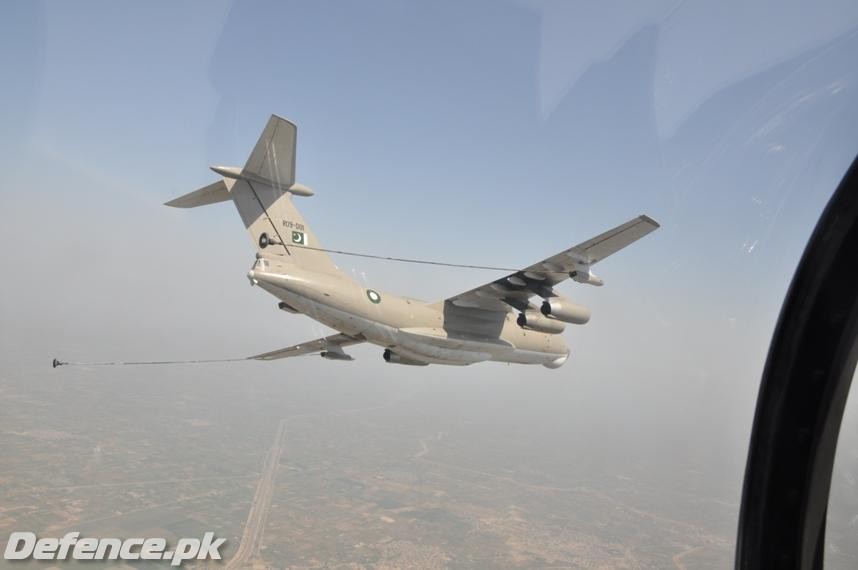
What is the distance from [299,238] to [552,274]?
4742mm

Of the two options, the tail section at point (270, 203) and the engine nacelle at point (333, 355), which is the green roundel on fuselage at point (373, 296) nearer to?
the tail section at point (270, 203)

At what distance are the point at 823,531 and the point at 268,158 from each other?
28.5 ft

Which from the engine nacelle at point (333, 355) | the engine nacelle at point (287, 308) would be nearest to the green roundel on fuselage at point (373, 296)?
the engine nacelle at point (287, 308)

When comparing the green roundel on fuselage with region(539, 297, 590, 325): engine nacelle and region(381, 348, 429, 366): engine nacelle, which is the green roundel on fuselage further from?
region(539, 297, 590, 325): engine nacelle

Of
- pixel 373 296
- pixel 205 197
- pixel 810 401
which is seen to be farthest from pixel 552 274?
pixel 810 401

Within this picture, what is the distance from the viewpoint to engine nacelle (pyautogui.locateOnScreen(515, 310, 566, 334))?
1095cm

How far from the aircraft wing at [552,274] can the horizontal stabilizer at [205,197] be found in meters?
4.72

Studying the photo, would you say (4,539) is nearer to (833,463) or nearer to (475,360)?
(475,360)

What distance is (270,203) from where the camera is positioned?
989cm

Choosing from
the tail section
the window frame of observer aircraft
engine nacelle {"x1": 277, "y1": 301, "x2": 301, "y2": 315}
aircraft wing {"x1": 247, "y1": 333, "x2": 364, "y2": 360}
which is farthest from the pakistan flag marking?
the window frame of observer aircraft

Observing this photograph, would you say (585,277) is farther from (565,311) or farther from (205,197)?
(205,197)

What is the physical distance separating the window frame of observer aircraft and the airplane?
6229 mm

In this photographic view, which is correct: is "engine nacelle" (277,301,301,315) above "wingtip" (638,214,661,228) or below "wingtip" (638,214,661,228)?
below

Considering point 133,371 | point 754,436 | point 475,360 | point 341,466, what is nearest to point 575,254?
point 475,360
